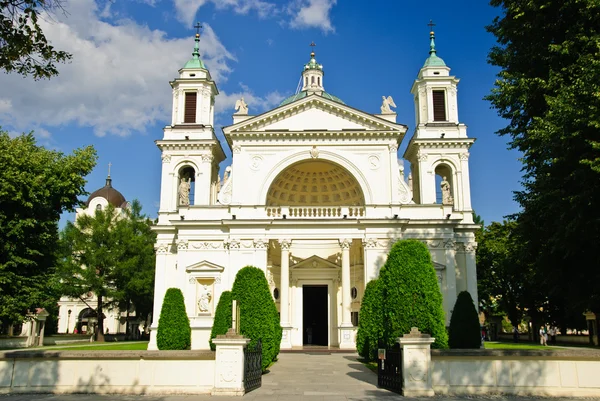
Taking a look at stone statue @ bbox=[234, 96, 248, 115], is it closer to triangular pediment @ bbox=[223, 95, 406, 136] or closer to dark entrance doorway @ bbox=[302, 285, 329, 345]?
triangular pediment @ bbox=[223, 95, 406, 136]

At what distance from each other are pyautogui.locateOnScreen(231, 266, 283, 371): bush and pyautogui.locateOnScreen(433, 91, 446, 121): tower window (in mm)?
25145

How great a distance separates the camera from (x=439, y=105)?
136ft

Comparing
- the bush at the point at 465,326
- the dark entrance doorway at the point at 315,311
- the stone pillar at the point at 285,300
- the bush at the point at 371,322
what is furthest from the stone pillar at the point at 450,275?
the bush at the point at 371,322

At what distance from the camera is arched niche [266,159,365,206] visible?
129 ft

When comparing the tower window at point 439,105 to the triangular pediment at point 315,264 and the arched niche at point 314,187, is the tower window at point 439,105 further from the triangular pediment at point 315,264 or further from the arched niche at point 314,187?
A: the triangular pediment at point 315,264

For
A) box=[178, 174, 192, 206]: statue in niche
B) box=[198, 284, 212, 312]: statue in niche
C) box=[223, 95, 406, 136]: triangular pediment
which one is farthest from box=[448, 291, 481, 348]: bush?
box=[178, 174, 192, 206]: statue in niche

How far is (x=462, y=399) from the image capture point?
45.8 feet

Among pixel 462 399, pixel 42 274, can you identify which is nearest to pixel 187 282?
pixel 42 274

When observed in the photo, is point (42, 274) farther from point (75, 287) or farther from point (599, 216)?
point (599, 216)

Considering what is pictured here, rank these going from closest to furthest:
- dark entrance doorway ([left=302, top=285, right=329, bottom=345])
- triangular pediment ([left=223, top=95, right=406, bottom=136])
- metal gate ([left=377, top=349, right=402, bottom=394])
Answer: metal gate ([left=377, top=349, right=402, bottom=394]), triangular pediment ([left=223, top=95, right=406, bottom=136]), dark entrance doorway ([left=302, top=285, right=329, bottom=345])

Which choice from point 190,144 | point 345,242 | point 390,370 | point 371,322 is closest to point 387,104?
point 345,242

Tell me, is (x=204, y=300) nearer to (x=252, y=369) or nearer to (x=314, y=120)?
(x=314, y=120)

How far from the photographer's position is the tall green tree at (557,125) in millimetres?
16688

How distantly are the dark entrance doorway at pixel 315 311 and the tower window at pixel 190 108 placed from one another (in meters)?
15.7
